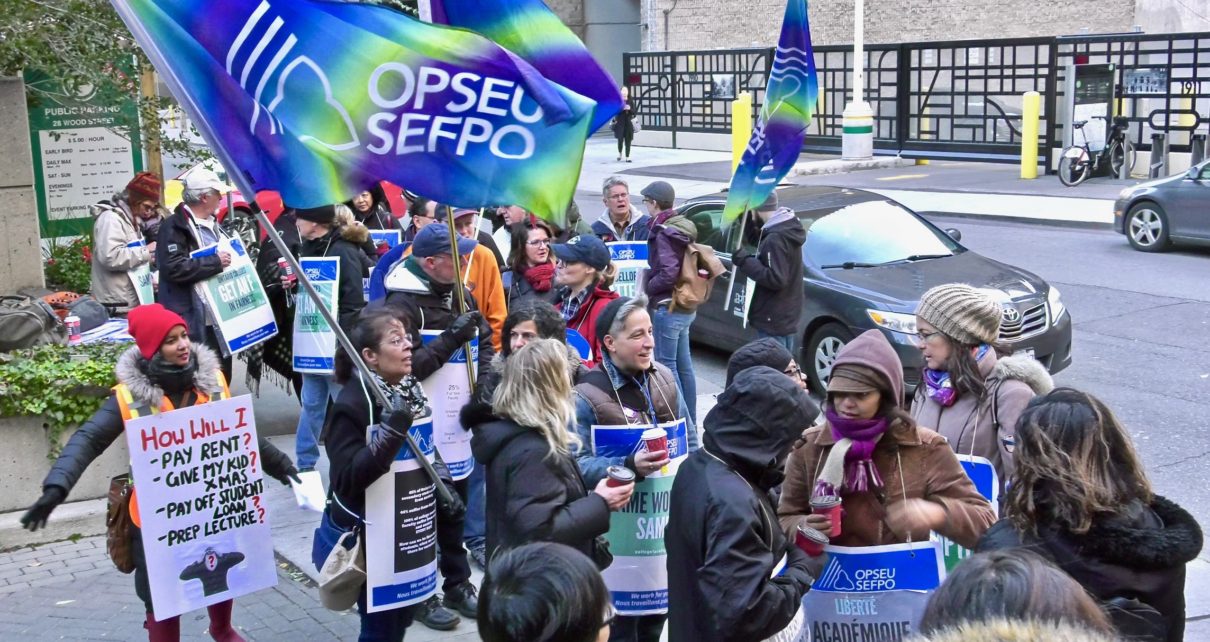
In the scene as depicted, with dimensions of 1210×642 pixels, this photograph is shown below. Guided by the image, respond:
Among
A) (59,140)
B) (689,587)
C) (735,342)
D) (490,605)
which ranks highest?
(59,140)

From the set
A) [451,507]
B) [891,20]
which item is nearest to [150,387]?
[451,507]

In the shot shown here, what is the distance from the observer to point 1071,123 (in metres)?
23.3

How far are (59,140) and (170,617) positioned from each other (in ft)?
30.6

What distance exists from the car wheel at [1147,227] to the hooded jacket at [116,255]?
12.3 meters

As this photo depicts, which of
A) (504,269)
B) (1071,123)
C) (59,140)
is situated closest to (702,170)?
(1071,123)

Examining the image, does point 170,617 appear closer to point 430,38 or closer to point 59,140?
point 430,38

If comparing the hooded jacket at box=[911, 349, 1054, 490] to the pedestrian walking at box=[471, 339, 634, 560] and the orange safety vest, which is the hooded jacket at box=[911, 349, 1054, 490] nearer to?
the pedestrian walking at box=[471, 339, 634, 560]

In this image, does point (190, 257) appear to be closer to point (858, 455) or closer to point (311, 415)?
point (311, 415)

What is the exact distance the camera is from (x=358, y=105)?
4.68 m

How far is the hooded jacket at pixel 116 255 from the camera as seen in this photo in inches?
372

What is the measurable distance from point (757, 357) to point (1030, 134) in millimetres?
20987

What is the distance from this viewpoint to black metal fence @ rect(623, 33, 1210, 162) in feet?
75.9

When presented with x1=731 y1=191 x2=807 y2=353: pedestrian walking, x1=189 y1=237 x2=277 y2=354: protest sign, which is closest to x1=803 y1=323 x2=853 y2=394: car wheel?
x1=731 y1=191 x2=807 y2=353: pedestrian walking

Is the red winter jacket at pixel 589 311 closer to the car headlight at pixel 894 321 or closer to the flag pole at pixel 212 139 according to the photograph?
the flag pole at pixel 212 139
